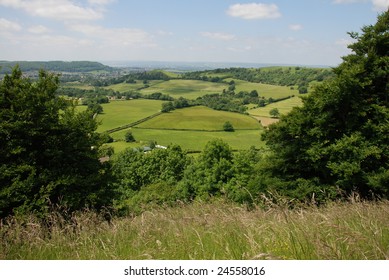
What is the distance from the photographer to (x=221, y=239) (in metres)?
3.85

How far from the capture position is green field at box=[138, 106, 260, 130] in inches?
3654

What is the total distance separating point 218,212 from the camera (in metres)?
4.98

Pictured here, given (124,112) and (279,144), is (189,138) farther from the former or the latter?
(279,144)

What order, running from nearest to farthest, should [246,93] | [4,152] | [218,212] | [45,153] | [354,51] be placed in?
[218,212]
[4,152]
[45,153]
[354,51]
[246,93]

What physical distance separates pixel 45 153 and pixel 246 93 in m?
146

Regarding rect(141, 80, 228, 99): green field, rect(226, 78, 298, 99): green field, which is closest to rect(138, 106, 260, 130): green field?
rect(226, 78, 298, 99): green field

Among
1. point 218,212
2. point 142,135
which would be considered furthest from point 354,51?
point 142,135

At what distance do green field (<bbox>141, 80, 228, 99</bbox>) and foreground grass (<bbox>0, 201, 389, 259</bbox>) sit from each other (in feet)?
496

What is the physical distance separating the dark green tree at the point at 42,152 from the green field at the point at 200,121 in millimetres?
75354

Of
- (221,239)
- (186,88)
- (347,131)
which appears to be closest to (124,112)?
(186,88)

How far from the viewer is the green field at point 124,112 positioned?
9600 centimetres

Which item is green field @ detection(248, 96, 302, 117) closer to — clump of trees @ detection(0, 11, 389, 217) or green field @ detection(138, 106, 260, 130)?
green field @ detection(138, 106, 260, 130)

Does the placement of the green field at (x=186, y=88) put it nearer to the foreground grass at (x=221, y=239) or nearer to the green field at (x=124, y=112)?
the green field at (x=124, y=112)

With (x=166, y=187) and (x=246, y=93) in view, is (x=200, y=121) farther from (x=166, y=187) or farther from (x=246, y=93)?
(x=246, y=93)
